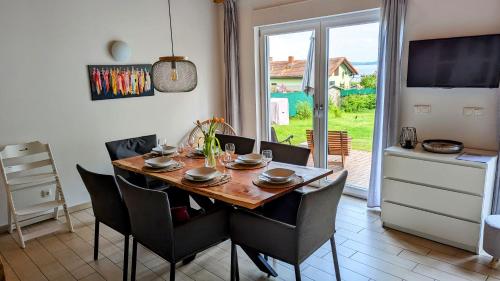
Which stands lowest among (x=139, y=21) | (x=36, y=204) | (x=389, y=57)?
(x=36, y=204)

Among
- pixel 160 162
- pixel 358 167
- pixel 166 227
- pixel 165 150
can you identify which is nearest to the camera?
pixel 166 227

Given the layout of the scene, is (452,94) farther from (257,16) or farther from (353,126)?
(257,16)

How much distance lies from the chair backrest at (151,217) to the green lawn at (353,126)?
2588 millimetres

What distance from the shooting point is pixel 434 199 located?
2939 millimetres

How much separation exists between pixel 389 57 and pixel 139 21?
9.44 feet

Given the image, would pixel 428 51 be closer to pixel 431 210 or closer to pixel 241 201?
pixel 431 210

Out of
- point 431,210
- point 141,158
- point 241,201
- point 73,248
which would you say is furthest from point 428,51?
point 73,248

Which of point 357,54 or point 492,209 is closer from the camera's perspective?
point 492,209

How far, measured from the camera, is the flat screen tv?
2826mm

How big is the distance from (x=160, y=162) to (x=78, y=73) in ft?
5.56

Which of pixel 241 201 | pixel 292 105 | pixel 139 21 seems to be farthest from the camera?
pixel 292 105

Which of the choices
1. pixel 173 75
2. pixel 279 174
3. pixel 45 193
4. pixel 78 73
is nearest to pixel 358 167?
pixel 279 174

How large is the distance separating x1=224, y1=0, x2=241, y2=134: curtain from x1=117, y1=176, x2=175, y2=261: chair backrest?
2936mm

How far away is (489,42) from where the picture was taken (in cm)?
281
